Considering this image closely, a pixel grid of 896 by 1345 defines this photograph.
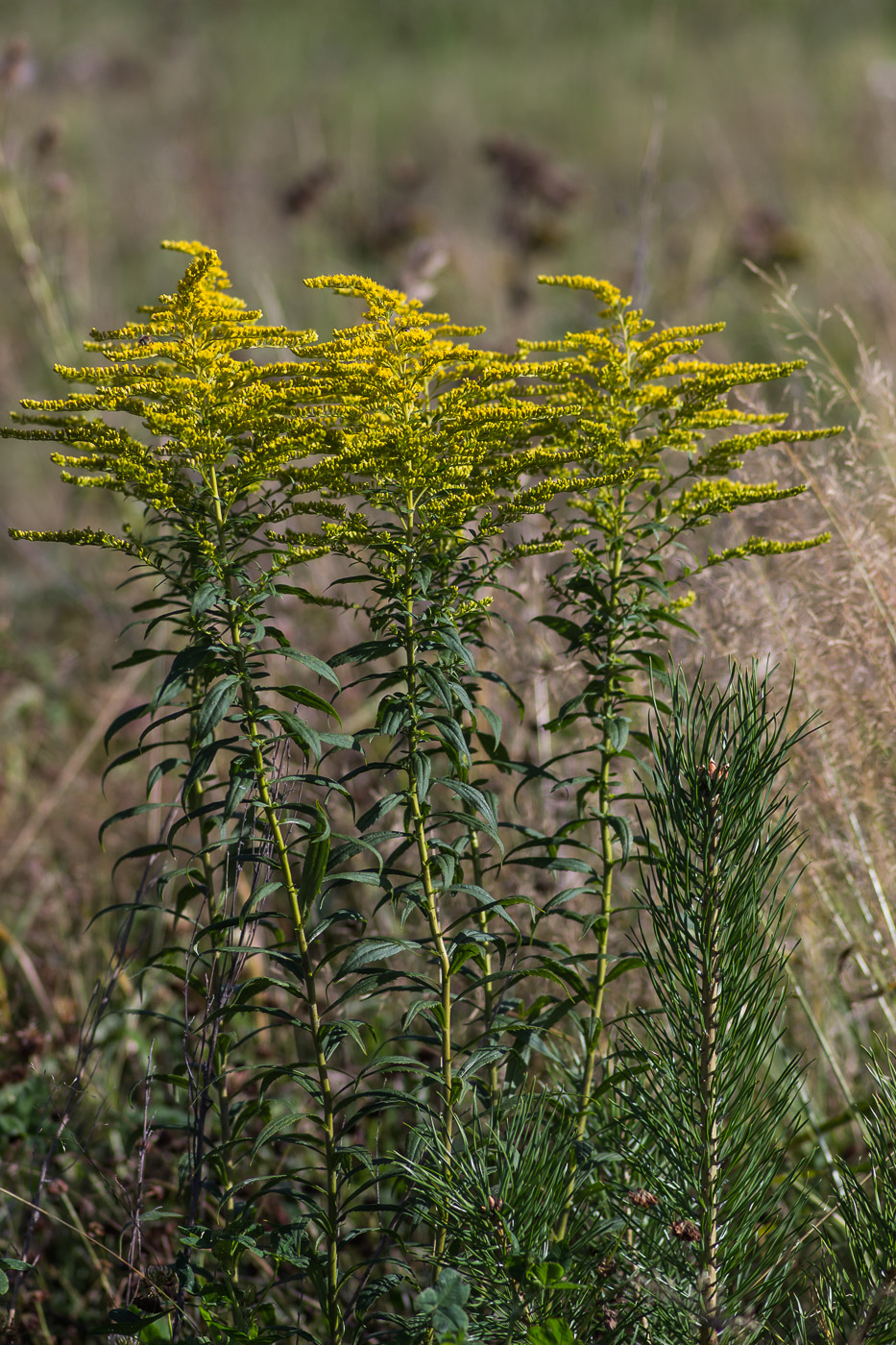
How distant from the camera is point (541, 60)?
16172 millimetres

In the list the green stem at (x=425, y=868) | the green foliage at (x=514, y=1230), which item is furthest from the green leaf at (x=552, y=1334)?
the green stem at (x=425, y=868)

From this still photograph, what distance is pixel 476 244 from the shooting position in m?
8.72

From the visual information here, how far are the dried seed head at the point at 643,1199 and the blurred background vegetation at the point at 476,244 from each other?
0.49 metres

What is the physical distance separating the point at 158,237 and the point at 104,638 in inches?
256

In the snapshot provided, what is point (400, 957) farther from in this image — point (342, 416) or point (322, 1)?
point (322, 1)

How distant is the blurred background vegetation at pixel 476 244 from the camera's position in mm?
2186

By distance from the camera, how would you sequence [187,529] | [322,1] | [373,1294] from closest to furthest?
[373,1294] < [187,529] < [322,1]

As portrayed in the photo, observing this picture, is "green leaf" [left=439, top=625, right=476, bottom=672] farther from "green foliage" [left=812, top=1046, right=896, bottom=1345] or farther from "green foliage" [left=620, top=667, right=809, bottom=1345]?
"green foliage" [left=812, top=1046, right=896, bottom=1345]

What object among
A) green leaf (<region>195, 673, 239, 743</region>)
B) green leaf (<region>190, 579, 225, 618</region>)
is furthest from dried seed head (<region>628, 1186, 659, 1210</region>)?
green leaf (<region>190, 579, 225, 618</region>)

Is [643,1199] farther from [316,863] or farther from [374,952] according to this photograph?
[316,863]

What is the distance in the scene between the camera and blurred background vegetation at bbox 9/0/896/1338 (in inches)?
86.0

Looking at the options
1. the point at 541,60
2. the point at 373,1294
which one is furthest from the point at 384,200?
the point at 541,60

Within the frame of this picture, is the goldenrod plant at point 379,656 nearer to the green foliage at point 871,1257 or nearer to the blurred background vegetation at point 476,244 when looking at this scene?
the green foliage at point 871,1257

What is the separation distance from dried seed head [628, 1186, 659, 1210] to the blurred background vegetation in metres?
0.49
